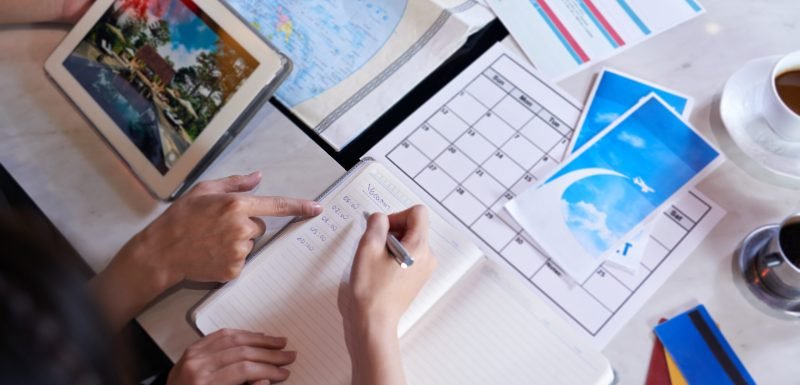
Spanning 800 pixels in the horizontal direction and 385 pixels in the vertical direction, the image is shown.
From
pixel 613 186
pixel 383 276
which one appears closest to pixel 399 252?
pixel 383 276

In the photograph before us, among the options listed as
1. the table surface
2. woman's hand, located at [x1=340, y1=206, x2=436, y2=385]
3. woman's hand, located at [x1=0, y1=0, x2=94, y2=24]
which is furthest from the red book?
woman's hand, located at [x1=0, y1=0, x2=94, y2=24]

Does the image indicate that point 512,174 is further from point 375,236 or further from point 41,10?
point 41,10

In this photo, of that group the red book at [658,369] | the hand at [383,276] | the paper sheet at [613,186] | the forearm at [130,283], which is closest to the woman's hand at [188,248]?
the forearm at [130,283]

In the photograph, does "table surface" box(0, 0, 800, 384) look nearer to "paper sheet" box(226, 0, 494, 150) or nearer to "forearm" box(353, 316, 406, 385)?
"paper sheet" box(226, 0, 494, 150)

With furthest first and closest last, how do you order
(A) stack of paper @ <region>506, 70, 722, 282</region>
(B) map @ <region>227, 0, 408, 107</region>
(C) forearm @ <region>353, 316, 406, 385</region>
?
(B) map @ <region>227, 0, 408, 107</region>, (A) stack of paper @ <region>506, 70, 722, 282</region>, (C) forearm @ <region>353, 316, 406, 385</region>

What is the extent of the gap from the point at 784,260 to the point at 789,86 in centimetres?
21

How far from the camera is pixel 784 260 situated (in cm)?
60

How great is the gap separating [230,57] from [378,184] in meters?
0.22

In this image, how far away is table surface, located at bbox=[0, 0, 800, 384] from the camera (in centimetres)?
65

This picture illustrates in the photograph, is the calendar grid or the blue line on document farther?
the blue line on document

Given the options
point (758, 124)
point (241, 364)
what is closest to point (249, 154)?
point (241, 364)

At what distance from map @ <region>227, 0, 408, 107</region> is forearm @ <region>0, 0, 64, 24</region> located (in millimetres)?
219

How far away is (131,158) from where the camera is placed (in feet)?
2.39

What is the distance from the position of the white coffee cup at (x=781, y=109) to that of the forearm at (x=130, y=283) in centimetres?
67
